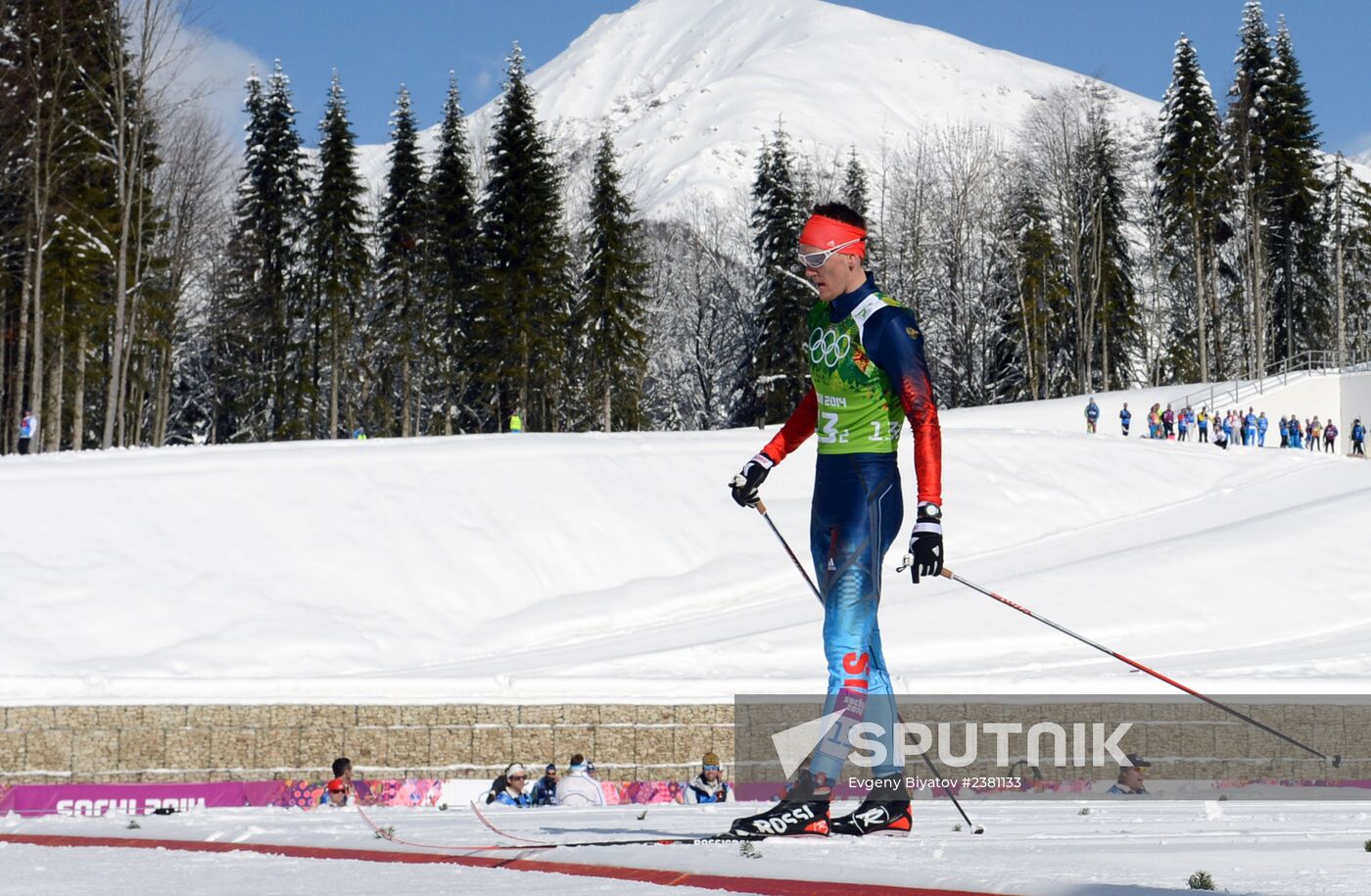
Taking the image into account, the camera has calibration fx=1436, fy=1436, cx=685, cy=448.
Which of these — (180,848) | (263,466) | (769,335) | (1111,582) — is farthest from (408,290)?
(180,848)

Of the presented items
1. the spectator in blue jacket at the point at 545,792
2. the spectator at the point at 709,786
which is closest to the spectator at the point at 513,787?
the spectator in blue jacket at the point at 545,792

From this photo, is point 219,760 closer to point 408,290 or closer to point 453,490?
point 453,490

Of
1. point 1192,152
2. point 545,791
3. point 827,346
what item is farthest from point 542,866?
point 1192,152

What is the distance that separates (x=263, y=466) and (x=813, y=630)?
11076 millimetres

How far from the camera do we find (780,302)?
57094mm

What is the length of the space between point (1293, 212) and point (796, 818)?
2497 inches

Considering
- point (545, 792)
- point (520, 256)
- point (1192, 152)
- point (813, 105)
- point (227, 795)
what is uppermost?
point (813, 105)

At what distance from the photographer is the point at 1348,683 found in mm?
13727

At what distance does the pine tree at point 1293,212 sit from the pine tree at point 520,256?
3050 centimetres

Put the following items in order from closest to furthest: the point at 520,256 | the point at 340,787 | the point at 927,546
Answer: the point at 927,546 < the point at 340,787 < the point at 520,256

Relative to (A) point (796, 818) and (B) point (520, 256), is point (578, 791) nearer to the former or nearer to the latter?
(A) point (796, 818)

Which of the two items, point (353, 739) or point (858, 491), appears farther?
point (353, 739)

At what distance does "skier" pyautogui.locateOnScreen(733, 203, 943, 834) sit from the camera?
17.1ft

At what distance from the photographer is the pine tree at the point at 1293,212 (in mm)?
59719
